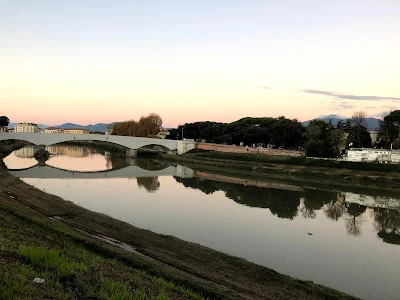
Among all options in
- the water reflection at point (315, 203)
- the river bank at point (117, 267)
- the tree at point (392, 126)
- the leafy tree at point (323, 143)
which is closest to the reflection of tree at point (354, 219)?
the water reflection at point (315, 203)

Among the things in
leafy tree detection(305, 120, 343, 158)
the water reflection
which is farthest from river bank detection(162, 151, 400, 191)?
the water reflection

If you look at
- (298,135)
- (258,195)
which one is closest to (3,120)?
(298,135)

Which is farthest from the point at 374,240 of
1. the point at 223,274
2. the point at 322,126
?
the point at 322,126

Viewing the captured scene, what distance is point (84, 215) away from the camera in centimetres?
1522

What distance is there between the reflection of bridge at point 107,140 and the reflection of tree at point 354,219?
34822 mm

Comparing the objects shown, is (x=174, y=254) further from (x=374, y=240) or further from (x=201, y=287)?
(x=374, y=240)

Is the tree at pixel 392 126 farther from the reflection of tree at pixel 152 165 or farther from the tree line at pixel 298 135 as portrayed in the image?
the reflection of tree at pixel 152 165

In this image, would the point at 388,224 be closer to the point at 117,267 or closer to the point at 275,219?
the point at 275,219

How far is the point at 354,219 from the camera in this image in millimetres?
19266

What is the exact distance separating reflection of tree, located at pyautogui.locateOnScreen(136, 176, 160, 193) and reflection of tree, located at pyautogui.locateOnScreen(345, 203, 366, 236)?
12.8 metres

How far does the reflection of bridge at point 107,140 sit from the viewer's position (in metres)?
44.8

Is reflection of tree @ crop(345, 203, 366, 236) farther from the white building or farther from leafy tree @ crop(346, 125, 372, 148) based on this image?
leafy tree @ crop(346, 125, 372, 148)

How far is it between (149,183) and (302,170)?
650 inches

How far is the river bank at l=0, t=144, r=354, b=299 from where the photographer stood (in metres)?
5.43
